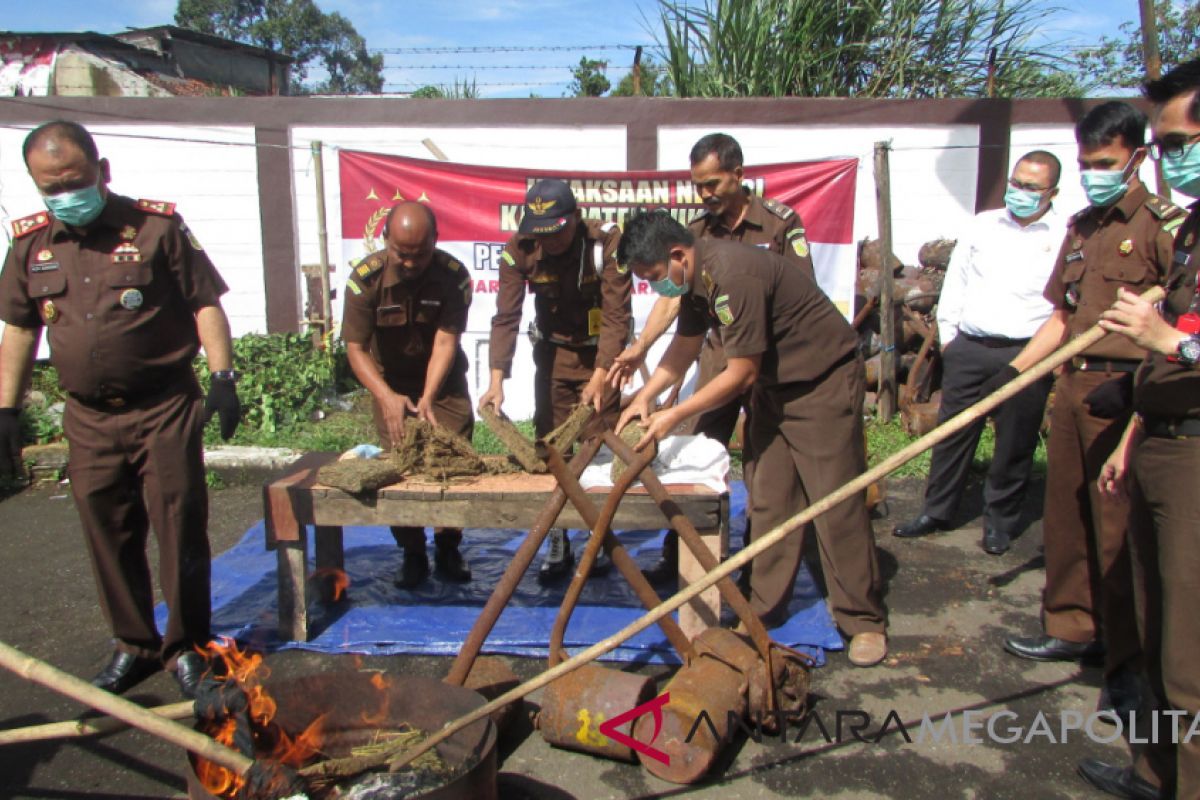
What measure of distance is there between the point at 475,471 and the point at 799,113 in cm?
523

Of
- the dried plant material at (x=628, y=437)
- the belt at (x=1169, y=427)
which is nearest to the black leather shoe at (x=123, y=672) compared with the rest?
the dried plant material at (x=628, y=437)

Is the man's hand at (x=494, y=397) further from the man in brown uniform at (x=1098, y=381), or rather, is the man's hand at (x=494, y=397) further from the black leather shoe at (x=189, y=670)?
the man in brown uniform at (x=1098, y=381)

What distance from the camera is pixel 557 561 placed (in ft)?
15.0

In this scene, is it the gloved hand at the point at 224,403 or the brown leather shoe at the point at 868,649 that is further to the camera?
the brown leather shoe at the point at 868,649

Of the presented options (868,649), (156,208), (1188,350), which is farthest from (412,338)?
(1188,350)

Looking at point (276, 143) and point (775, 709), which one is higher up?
point (276, 143)

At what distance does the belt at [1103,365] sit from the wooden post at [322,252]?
5926 mm

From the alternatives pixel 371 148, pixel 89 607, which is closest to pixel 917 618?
pixel 89 607

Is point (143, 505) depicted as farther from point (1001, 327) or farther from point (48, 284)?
point (1001, 327)

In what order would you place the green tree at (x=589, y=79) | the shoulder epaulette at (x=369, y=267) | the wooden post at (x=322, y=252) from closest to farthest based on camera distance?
1. the shoulder epaulette at (x=369, y=267)
2. the wooden post at (x=322, y=252)
3. the green tree at (x=589, y=79)

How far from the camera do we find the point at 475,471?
3.98 m

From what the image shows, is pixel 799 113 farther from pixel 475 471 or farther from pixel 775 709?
pixel 775 709

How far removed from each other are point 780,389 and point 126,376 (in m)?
2.62

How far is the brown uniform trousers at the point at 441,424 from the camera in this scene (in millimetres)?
4449
